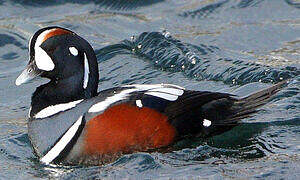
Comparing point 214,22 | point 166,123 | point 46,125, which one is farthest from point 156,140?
point 214,22

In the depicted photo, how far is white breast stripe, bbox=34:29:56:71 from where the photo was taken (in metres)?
7.39

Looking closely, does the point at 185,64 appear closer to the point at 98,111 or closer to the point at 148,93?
the point at 148,93

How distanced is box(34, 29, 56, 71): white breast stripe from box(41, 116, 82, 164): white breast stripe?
72cm

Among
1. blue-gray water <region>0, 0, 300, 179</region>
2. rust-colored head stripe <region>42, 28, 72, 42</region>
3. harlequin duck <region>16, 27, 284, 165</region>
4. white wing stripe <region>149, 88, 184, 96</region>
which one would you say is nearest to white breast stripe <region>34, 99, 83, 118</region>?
harlequin duck <region>16, 27, 284, 165</region>

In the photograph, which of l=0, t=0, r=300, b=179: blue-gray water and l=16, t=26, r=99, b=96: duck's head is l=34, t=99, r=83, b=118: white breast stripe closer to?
l=16, t=26, r=99, b=96: duck's head

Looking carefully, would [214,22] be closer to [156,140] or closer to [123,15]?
[123,15]

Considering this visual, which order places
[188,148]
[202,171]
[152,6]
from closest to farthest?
[202,171]
[188,148]
[152,6]

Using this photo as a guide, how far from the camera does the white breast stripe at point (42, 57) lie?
7.39m

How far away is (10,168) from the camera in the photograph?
738 centimetres

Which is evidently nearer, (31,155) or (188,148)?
(188,148)

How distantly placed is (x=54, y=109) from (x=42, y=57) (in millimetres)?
523

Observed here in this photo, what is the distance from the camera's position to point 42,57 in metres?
7.43

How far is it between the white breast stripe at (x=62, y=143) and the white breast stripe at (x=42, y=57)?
0.72 metres

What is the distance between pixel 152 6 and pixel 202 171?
6.06 metres
